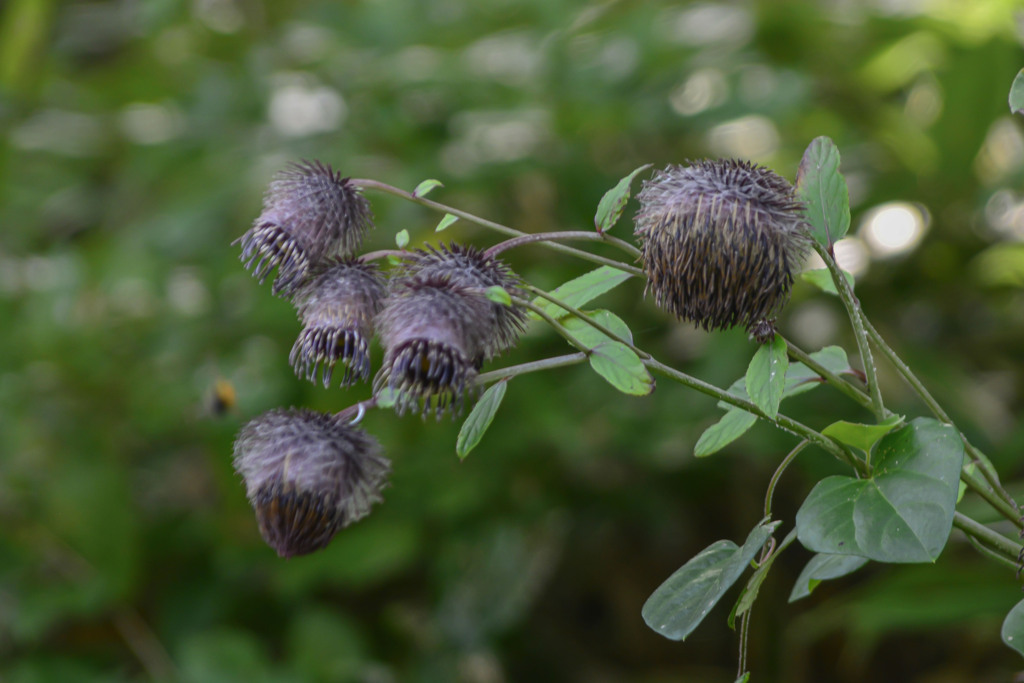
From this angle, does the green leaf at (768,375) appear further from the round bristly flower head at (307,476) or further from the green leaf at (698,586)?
the round bristly flower head at (307,476)

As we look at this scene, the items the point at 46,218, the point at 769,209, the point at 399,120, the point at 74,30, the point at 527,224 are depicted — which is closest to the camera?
the point at 769,209

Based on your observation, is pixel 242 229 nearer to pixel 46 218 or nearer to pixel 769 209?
pixel 46 218

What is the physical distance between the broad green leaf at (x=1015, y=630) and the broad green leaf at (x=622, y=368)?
9.5 inches

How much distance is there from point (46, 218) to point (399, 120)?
1168mm

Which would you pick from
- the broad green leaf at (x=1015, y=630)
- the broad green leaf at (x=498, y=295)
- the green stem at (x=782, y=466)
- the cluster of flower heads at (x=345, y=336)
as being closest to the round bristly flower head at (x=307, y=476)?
the cluster of flower heads at (x=345, y=336)

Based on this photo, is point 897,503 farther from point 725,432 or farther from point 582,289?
point 582,289

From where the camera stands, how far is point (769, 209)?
19.7 inches

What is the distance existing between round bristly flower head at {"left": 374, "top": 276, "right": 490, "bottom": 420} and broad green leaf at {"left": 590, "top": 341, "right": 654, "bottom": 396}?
0.09 metres

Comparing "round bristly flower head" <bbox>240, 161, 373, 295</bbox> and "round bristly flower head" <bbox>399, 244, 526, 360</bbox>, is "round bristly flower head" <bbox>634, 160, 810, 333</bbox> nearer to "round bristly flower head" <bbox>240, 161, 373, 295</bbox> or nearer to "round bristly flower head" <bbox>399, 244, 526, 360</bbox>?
"round bristly flower head" <bbox>399, 244, 526, 360</bbox>

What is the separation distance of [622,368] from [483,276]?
0.32 ft

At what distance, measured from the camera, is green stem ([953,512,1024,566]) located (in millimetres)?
518

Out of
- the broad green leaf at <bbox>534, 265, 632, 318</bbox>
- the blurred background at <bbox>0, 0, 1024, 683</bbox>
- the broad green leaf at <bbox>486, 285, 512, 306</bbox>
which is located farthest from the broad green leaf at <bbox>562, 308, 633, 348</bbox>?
the blurred background at <bbox>0, 0, 1024, 683</bbox>

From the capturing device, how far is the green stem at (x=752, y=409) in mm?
499

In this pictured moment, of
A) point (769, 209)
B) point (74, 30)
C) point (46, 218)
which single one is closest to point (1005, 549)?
point (769, 209)
